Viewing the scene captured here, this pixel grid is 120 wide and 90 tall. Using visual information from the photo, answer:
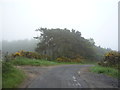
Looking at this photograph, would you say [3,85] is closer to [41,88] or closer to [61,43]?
[41,88]

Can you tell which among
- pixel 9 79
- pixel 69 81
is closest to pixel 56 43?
pixel 69 81

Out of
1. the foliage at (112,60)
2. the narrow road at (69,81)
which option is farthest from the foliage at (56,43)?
Answer: the narrow road at (69,81)

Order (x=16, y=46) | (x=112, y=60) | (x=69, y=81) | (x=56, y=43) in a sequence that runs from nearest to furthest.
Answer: (x=69, y=81) < (x=112, y=60) < (x=56, y=43) < (x=16, y=46)

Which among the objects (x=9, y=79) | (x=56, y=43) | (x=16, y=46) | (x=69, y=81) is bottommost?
(x=69, y=81)

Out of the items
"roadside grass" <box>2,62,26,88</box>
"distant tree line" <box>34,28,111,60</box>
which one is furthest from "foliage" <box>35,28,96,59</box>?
"roadside grass" <box>2,62,26,88</box>

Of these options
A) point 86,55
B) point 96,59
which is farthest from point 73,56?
point 96,59

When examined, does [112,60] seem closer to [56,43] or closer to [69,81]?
[69,81]

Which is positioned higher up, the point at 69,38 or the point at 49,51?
the point at 69,38

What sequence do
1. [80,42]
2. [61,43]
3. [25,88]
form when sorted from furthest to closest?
[80,42]
[61,43]
[25,88]

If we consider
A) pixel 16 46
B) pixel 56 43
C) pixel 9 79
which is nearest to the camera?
pixel 9 79

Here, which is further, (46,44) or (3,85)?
(46,44)

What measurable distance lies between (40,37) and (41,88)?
1544 inches

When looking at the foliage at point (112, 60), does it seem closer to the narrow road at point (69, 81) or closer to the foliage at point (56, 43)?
the narrow road at point (69, 81)

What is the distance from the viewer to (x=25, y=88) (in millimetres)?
10156
